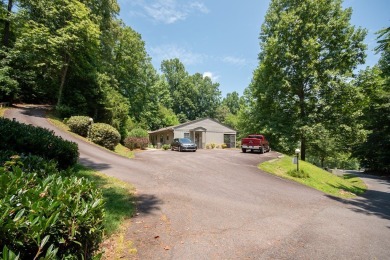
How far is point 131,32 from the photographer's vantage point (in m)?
38.1

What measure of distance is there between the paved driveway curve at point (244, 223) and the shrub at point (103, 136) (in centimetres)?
835

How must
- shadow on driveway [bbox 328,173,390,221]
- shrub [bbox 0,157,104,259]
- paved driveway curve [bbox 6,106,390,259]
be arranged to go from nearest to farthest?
shrub [bbox 0,157,104,259]
paved driveway curve [bbox 6,106,390,259]
shadow on driveway [bbox 328,173,390,221]

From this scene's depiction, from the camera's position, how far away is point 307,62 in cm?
2155

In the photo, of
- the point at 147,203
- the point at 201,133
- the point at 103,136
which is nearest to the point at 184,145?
the point at 103,136

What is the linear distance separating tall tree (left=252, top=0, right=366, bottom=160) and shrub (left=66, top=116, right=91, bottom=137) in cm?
1803

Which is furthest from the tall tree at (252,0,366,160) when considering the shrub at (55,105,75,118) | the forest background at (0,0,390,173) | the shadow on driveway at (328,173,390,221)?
the shrub at (55,105,75,118)

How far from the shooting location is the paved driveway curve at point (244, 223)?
14.4 feet

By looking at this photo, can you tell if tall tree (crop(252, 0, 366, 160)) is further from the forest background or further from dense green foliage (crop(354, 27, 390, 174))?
dense green foliage (crop(354, 27, 390, 174))

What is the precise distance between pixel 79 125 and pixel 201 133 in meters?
20.4

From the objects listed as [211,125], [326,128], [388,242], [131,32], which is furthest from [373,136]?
[131,32]

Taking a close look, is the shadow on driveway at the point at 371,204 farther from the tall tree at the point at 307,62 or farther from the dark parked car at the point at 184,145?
the dark parked car at the point at 184,145

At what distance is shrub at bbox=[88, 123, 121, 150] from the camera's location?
17.7 meters

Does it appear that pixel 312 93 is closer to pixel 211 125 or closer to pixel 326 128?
pixel 326 128

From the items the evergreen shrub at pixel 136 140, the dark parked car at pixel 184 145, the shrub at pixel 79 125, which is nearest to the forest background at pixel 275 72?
the evergreen shrub at pixel 136 140
